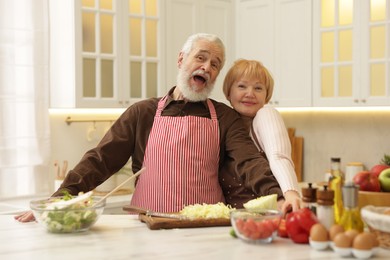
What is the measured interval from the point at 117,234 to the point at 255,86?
123 centimetres

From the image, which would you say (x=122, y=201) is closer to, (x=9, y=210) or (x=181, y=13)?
(x=9, y=210)

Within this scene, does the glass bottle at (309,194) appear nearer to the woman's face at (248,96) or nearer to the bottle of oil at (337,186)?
the bottle of oil at (337,186)

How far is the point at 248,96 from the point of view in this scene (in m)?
3.22

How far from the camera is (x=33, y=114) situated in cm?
457

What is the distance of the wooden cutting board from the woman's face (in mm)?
910

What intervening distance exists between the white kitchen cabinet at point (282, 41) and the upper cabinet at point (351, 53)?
0.10 metres

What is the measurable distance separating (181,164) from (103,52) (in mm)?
1865

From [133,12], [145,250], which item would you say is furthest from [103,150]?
[133,12]

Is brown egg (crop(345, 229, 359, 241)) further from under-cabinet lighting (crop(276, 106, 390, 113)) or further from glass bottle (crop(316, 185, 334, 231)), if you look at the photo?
under-cabinet lighting (crop(276, 106, 390, 113))

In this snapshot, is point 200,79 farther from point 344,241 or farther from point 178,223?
point 344,241

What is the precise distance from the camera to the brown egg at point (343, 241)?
6.38ft

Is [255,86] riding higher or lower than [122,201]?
higher

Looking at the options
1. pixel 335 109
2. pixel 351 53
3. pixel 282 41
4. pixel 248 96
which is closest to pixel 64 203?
pixel 248 96

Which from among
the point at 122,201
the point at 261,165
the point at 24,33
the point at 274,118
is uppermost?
the point at 24,33
